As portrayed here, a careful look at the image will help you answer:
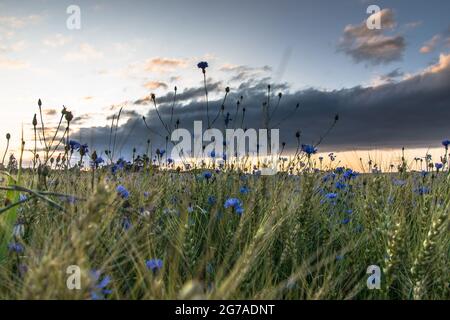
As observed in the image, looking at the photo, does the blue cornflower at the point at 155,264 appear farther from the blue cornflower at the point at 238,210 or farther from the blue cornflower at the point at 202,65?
the blue cornflower at the point at 202,65

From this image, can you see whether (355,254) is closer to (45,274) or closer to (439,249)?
(439,249)

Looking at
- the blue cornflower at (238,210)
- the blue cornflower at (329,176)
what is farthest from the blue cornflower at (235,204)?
the blue cornflower at (329,176)

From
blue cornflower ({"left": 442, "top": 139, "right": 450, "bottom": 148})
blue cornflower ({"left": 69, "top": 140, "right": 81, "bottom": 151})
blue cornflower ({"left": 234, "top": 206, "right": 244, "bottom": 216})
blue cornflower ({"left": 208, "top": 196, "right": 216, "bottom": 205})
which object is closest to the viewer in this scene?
blue cornflower ({"left": 234, "top": 206, "right": 244, "bottom": 216})

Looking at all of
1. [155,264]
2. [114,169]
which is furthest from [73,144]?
[155,264]

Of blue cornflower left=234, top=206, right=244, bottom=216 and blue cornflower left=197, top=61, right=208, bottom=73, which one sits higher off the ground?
blue cornflower left=197, top=61, right=208, bottom=73

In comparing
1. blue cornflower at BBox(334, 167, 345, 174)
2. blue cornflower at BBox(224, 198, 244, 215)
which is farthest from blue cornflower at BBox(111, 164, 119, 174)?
blue cornflower at BBox(334, 167, 345, 174)

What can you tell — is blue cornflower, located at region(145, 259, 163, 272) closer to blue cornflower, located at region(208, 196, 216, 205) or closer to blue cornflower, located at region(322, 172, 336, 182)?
blue cornflower, located at region(208, 196, 216, 205)

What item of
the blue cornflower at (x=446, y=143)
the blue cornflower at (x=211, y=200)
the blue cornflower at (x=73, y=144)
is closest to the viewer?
the blue cornflower at (x=211, y=200)

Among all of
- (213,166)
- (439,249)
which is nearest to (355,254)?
(439,249)

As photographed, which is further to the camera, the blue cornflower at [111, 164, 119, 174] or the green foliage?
the blue cornflower at [111, 164, 119, 174]
